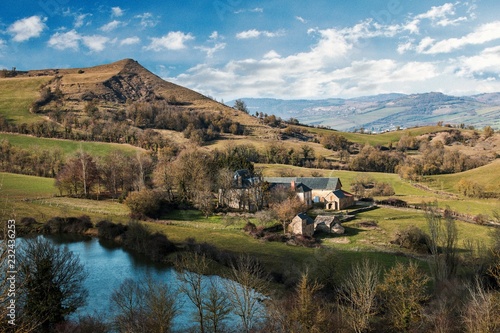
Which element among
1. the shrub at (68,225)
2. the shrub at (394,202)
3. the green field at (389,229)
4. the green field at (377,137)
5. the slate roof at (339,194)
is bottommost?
the green field at (389,229)

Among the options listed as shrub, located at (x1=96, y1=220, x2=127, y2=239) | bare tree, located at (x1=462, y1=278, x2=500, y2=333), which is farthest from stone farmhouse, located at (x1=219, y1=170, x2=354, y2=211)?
bare tree, located at (x1=462, y1=278, x2=500, y2=333)

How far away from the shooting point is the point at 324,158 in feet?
404

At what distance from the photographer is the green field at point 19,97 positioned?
13011cm

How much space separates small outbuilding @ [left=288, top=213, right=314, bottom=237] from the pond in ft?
58.4

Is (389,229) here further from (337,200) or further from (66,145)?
(66,145)

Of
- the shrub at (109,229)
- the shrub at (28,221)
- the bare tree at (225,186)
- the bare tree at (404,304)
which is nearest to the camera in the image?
the bare tree at (404,304)

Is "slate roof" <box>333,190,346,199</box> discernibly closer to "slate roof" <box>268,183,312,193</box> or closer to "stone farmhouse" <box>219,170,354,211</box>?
"stone farmhouse" <box>219,170,354,211</box>

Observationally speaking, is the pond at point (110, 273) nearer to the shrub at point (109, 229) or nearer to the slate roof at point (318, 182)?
the shrub at point (109, 229)

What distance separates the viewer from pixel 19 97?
149500mm

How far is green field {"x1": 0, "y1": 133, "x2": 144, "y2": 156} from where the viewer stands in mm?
104312

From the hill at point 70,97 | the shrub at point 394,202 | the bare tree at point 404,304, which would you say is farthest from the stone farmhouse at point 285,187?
the hill at point 70,97

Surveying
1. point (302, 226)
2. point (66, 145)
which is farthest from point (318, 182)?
point (66, 145)

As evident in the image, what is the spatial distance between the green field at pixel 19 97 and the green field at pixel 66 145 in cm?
1979

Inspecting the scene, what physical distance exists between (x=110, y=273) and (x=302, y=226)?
26.6m
